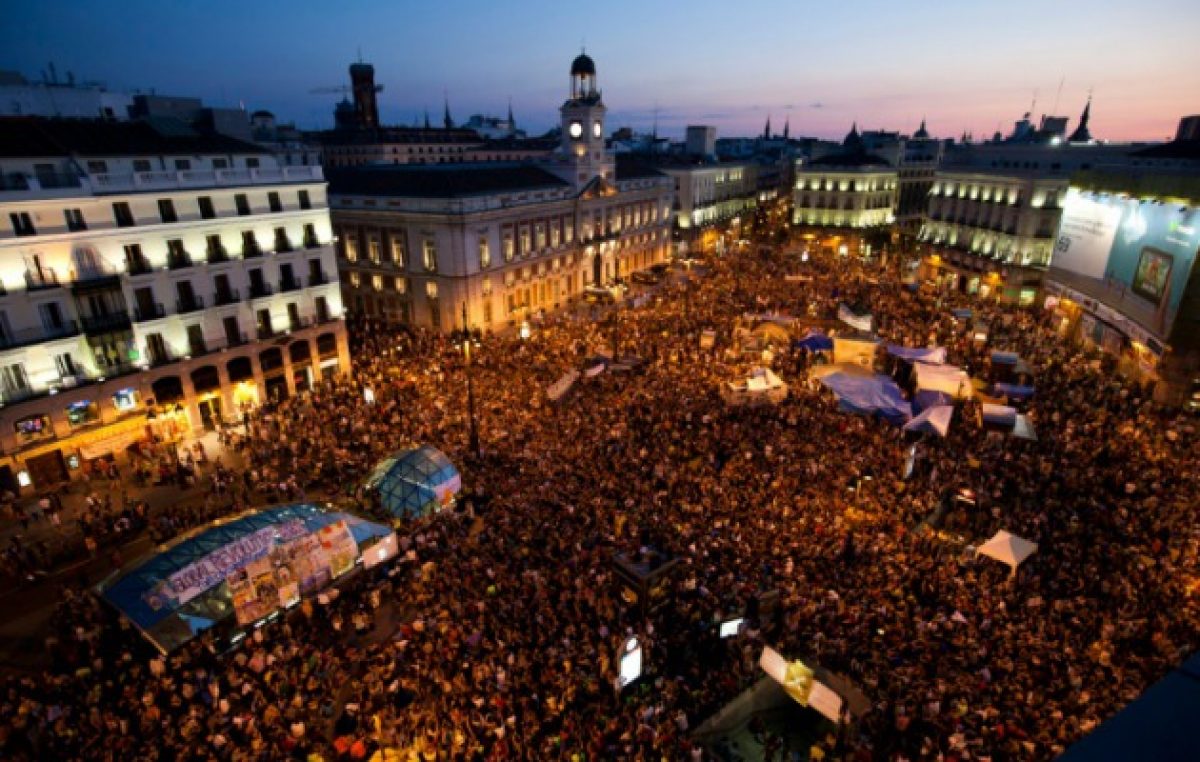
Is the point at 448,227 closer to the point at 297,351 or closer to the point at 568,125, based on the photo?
the point at 297,351

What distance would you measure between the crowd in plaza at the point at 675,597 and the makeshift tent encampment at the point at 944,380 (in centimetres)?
111

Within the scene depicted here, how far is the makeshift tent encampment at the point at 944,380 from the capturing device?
2819 centimetres

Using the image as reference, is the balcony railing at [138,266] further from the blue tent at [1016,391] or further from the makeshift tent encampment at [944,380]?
the blue tent at [1016,391]

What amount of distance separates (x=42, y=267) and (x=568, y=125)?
40829 mm

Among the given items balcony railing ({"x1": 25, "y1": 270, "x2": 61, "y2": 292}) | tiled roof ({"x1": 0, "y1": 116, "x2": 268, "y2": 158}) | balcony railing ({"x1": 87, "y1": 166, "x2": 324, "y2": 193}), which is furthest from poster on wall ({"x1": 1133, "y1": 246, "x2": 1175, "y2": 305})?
balcony railing ({"x1": 25, "y1": 270, "x2": 61, "y2": 292})

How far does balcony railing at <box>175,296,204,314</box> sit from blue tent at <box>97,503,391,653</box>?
15.3 metres

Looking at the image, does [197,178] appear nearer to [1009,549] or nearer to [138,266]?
[138,266]

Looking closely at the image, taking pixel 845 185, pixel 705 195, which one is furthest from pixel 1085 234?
pixel 705 195

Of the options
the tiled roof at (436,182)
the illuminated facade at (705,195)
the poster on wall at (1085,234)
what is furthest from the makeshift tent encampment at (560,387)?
the illuminated facade at (705,195)

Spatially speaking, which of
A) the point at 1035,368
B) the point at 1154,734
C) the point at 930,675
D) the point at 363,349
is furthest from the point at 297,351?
the point at 1035,368

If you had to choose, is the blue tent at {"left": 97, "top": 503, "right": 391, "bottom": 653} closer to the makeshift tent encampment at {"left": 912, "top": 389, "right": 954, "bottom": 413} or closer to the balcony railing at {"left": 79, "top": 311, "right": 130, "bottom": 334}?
the balcony railing at {"left": 79, "top": 311, "right": 130, "bottom": 334}

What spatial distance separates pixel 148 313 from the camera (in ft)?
89.6

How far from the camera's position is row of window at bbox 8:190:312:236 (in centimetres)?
2325

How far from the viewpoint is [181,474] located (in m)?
24.6
